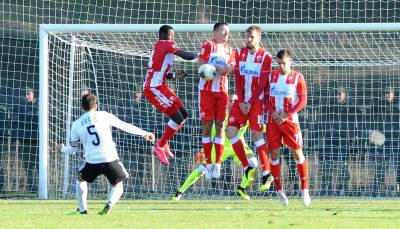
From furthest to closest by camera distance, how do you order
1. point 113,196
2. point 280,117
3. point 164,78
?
point 164,78
point 280,117
point 113,196

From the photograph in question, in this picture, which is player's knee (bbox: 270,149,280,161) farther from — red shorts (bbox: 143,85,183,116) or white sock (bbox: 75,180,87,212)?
white sock (bbox: 75,180,87,212)

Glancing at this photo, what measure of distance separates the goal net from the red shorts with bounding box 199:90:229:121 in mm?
3784

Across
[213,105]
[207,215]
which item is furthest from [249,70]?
[207,215]

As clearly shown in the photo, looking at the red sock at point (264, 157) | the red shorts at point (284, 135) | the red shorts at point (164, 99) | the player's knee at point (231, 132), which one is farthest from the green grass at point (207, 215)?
the red shorts at point (164, 99)

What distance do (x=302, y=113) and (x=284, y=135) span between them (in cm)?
575

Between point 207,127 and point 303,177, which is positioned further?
point 207,127

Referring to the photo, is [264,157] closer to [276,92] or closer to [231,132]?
[231,132]

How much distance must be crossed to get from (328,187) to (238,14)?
5117 millimetres

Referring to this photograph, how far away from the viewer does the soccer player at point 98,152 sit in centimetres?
1241

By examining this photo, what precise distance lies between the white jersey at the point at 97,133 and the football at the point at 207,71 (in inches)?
110

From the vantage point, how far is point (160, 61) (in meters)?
15.9

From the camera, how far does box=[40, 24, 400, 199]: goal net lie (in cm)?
1934

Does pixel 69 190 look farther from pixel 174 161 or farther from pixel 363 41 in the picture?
pixel 363 41

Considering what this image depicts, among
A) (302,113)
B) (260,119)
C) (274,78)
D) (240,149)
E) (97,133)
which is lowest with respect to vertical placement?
(240,149)
